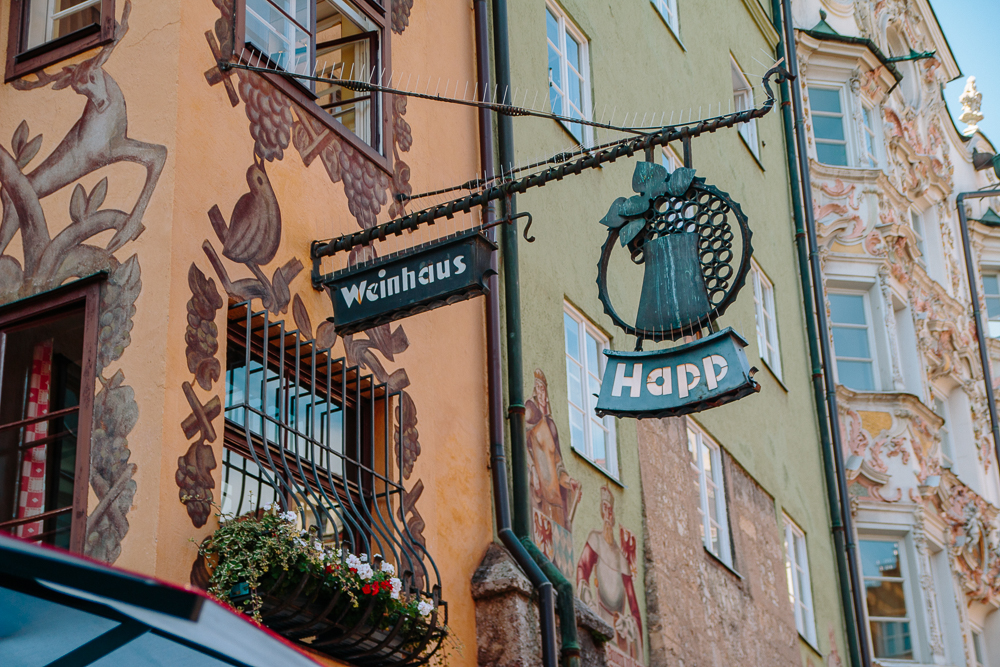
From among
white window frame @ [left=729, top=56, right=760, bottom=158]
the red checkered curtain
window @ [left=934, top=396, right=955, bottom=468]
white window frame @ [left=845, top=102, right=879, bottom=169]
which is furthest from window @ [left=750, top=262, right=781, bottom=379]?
the red checkered curtain

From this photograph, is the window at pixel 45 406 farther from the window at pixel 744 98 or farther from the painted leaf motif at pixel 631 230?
the window at pixel 744 98

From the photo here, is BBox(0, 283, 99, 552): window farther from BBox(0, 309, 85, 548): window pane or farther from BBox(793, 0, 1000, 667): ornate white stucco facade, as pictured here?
BBox(793, 0, 1000, 667): ornate white stucco facade

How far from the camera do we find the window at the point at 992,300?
26812 millimetres

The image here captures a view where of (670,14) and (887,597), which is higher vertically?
(670,14)

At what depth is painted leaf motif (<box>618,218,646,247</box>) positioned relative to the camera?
7.54 m

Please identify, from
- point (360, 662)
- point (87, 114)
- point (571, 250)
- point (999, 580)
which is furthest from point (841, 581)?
point (87, 114)

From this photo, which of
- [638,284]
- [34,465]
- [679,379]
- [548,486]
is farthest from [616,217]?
[638,284]

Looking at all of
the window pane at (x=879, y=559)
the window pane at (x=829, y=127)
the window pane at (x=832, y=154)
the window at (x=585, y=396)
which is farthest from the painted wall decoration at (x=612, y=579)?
the window pane at (x=829, y=127)

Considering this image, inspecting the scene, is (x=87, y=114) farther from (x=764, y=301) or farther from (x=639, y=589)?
(x=764, y=301)

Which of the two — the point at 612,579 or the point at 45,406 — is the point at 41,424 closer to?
the point at 45,406

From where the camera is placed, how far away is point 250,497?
23.4ft

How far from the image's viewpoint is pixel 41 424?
705 cm

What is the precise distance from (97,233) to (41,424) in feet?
3.24

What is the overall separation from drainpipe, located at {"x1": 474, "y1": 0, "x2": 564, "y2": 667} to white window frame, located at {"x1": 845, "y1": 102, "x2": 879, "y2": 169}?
10.4 metres
